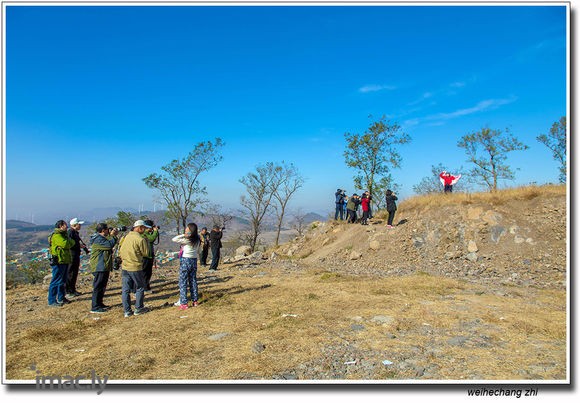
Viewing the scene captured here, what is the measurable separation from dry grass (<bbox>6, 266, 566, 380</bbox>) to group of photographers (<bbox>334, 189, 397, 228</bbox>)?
7591 millimetres

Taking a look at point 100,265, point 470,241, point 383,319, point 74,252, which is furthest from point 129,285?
point 470,241

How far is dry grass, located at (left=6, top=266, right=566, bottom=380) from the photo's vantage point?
14.6ft

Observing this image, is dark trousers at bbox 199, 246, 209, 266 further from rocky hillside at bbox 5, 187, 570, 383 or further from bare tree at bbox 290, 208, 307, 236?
bare tree at bbox 290, 208, 307, 236

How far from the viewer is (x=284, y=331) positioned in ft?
19.2

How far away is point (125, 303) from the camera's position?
7113mm

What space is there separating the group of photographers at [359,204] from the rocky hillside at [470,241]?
81cm

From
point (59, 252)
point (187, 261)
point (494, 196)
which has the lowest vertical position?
point (187, 261)

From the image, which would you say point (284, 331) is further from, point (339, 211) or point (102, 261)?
point (339, 211)

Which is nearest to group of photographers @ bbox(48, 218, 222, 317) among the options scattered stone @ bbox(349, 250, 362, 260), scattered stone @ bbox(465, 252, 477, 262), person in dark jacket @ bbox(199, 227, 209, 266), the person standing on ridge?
the person standing on ridge

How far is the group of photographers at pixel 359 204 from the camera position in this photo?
17016 mm

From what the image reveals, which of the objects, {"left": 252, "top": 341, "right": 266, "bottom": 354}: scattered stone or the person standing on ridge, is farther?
the person standing on ridge

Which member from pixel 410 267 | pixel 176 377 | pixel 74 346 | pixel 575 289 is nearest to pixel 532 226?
pixel 410 267

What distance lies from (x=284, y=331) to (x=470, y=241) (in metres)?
11.9
